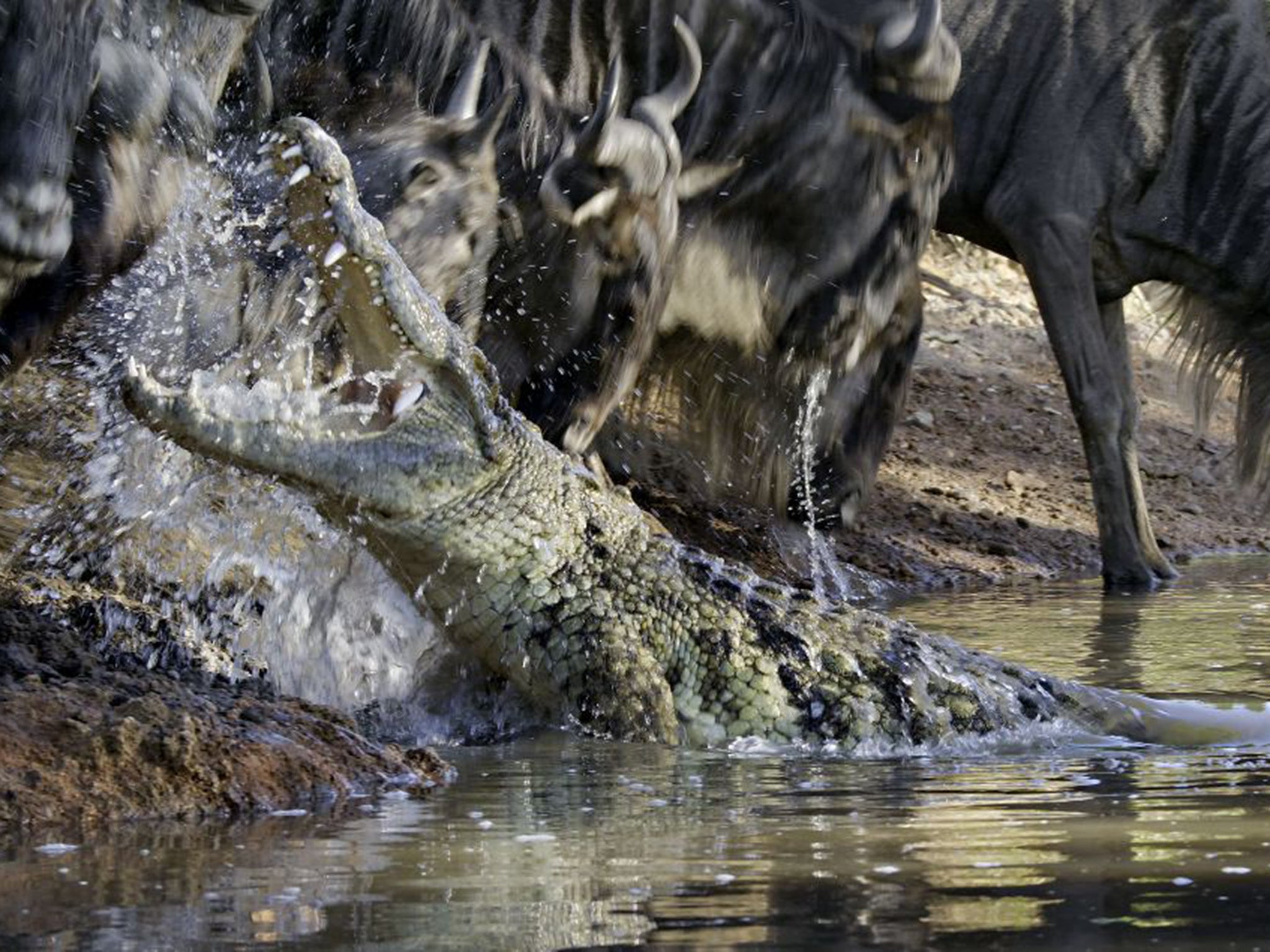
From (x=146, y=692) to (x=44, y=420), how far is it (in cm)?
215

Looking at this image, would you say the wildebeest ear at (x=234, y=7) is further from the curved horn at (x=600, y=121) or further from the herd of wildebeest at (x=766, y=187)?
the curved horn at (x=600, y=121)

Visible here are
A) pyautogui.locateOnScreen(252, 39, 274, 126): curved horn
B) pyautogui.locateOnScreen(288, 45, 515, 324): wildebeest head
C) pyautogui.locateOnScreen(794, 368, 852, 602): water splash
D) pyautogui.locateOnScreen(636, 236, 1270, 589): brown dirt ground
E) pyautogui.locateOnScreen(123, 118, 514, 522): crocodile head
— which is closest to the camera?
pyautogui.locateOnScreen(123, 118, 514, 522): crocodile head

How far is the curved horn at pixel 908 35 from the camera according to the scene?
880 cm

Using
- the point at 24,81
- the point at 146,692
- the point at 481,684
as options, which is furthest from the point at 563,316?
the point at 146,692

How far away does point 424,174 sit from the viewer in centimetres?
728

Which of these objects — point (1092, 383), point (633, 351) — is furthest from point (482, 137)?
point (1092, 383)

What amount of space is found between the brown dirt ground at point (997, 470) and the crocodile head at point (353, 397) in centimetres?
390

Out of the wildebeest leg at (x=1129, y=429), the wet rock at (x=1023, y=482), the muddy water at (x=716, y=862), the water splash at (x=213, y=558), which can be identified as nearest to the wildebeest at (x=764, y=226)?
the wildebeest leg at (x=1129, y=429)

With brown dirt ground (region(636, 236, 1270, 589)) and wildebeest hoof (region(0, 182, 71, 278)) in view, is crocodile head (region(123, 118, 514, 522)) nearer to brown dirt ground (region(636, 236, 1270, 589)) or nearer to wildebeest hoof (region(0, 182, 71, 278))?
wildebeest hoof (region(0, 182, 71, 278))

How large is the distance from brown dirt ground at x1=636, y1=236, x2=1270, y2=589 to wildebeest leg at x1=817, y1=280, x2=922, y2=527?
0.23 meters

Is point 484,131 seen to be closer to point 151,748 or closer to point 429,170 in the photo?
point 429,170

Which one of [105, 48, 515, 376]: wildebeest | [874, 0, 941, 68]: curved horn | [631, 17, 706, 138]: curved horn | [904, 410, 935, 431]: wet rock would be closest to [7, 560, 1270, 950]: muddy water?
[105, 48, 515, 376]: wildebeest

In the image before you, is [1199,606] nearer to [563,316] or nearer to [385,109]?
[563,316]

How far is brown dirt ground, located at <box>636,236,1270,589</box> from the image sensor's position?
31.9 ft
